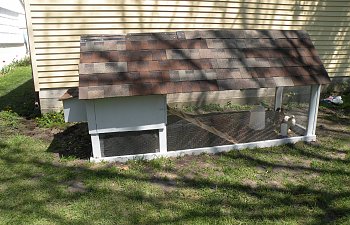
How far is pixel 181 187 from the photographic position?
419cm

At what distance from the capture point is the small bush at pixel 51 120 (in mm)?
6727

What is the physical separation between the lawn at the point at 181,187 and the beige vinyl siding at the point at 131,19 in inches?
83.5

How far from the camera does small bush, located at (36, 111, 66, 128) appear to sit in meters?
6.73

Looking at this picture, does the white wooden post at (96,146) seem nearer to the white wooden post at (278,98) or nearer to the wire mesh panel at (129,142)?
the wire mesh panel at (129,142)

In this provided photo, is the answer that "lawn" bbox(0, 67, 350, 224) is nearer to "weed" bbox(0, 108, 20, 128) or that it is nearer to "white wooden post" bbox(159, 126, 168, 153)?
Result: "white wooden post" bbox(159, 126, 168, 153)

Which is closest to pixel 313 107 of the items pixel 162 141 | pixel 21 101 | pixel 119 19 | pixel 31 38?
pixel 162 141

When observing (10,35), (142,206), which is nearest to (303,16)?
(142,206)

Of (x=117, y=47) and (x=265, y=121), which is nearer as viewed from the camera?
(x=117, y=47)

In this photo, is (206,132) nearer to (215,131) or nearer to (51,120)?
(215,131)

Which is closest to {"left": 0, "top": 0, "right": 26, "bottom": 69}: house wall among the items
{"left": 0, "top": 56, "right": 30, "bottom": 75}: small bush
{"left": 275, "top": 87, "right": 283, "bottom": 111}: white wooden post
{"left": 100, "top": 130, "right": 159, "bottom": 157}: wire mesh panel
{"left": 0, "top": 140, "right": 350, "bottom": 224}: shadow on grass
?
{"left": 0, "top": 56, "right": 30, "bottom": 75}: small bush

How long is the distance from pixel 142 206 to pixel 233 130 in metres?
2.44

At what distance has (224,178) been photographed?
4.40 m

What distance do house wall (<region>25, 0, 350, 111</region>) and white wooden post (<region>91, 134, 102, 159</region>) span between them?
3.05 m

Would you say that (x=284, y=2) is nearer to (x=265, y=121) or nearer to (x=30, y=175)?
(x=265, y=121)
